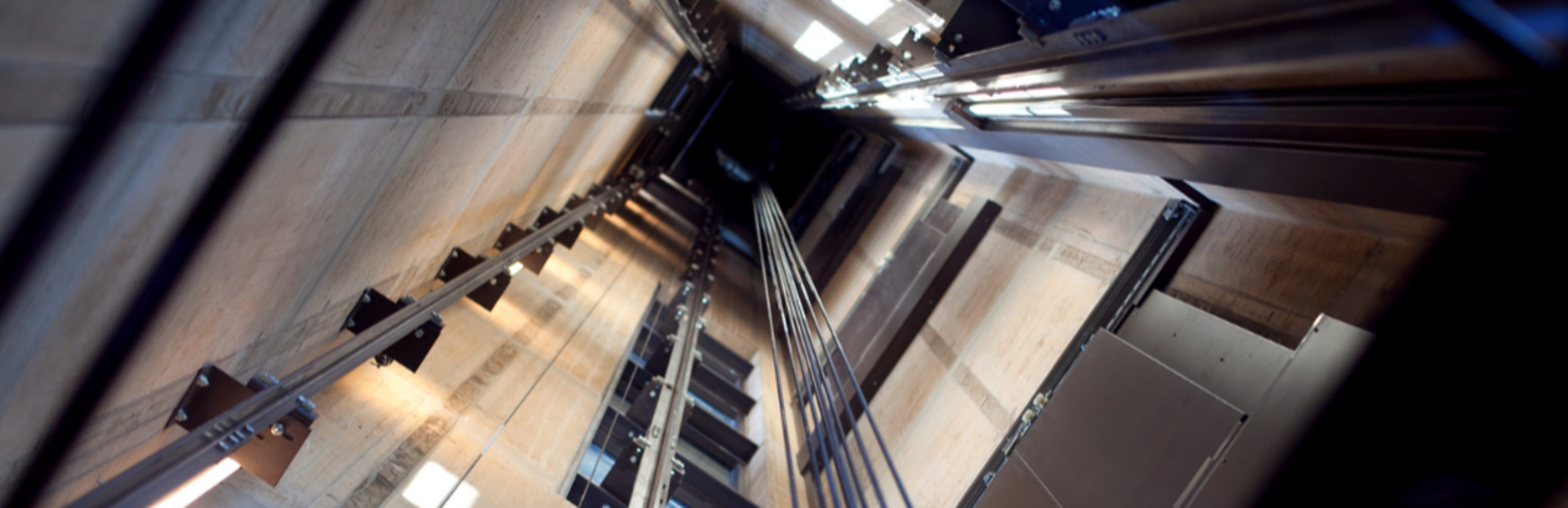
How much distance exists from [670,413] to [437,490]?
4.04ft

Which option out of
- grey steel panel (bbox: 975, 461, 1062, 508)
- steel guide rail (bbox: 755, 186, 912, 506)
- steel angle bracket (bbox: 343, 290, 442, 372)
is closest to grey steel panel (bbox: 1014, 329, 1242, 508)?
grey steel panel (bbox: 975, 461, 1062, 508)

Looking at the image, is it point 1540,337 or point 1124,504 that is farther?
point 1124,504

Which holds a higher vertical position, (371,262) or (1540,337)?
(1540,337)

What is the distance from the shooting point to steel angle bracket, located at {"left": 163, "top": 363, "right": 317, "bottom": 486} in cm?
193

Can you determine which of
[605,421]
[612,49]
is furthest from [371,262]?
[612,49]

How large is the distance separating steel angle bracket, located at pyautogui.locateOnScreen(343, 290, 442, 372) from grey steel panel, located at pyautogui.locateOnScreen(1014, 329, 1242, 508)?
213 centimetres

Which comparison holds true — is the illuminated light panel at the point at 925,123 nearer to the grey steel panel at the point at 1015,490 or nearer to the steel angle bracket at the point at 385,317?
the grey steel panel at the point at 1015,490

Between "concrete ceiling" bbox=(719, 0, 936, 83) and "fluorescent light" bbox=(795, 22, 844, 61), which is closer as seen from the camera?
"concrete ceiling" bbox=(719, 0, 936, 83)

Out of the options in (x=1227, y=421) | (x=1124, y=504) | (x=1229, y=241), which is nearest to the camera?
(x=1227, y=421)

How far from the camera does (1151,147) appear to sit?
119 inches

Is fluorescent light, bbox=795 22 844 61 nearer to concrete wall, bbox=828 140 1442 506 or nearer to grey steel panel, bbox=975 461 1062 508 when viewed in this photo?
concrete wall, bbox=828 140 1442 506

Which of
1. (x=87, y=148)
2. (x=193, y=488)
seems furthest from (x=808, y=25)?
(x=87, y=148)

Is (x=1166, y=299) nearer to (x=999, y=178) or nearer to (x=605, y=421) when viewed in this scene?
(x=605, y=421)

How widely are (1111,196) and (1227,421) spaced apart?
2.01 m
